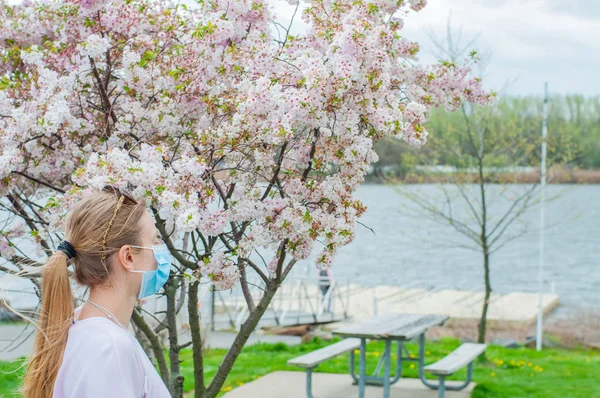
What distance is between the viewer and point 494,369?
9602mm

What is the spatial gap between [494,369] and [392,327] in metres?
2.81

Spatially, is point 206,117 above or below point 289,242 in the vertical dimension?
above

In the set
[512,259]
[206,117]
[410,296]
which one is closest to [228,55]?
[206,117]

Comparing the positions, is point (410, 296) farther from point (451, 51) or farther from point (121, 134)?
point (121, 134)

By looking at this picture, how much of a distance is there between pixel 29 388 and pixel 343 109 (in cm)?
204

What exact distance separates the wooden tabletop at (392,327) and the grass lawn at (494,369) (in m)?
0.84

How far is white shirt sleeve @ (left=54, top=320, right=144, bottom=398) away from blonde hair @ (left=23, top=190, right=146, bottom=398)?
0.08 m

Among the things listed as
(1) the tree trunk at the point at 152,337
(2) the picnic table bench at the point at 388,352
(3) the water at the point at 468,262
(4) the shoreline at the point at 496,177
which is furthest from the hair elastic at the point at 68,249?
(3) the water at the point at 468,262

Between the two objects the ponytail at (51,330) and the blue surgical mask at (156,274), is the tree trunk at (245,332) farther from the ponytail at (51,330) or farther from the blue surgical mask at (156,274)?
the ponytail at (51,330)

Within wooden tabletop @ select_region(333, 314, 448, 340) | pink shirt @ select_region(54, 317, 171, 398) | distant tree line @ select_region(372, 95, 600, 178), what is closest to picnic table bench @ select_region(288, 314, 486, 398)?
wooden tabletop @ select_region(333, 314, 448, 340)

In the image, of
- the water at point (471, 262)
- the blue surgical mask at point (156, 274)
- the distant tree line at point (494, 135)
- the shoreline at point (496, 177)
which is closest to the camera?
the blue surgical mask at point (156, 274)

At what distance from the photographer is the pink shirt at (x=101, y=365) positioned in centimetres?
183

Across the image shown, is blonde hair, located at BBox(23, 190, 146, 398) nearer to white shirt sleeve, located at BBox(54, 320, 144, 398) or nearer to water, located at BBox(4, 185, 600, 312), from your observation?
white shirt sleeve, located at BBox(54, 320, 144, 398)

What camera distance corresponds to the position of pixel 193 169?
336cm
